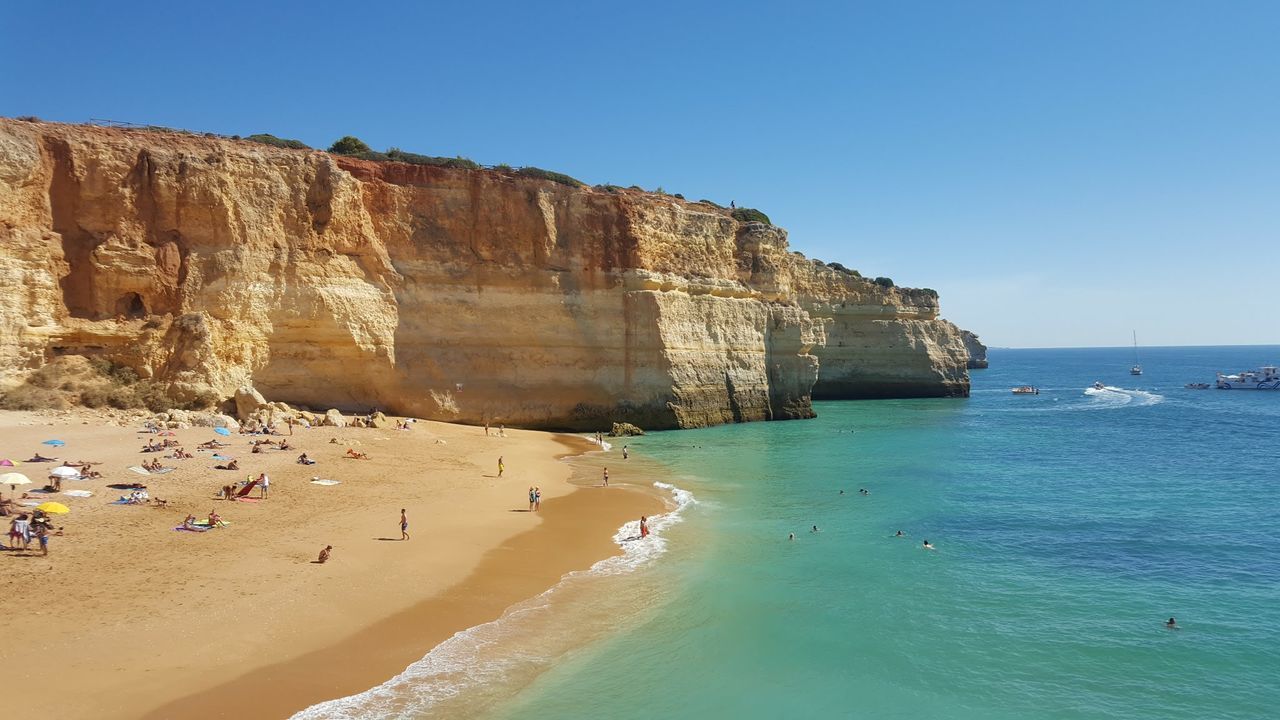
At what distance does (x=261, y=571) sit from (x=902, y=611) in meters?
10.7

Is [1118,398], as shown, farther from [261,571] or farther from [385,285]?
[261,571]

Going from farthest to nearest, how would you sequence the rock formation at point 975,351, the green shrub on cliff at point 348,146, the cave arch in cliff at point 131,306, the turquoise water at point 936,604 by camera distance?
the rock formation at point 975,351, the green shrub on cliff at point 348,146, the cave arch in cliff at point 131,306, the turquoise water at point 936,604

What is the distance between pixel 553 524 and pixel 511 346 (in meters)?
16.5

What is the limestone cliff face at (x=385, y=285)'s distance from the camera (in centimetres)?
2541

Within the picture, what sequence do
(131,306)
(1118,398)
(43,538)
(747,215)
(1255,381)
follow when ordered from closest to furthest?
(43,538) < (131,306) < (747,215) < (1118,398) < (1255,381)

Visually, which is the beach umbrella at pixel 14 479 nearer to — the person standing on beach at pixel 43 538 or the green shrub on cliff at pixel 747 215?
the person standing on beach at pixel 43 538

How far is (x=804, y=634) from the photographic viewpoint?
11.2m

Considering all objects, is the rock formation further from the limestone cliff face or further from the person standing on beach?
the person standing on beach

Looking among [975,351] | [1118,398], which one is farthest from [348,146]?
[975,351]

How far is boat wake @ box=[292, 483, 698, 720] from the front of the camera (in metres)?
8.45

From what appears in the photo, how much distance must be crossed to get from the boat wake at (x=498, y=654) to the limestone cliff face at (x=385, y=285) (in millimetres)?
19175

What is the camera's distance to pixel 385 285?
30688 millimetres

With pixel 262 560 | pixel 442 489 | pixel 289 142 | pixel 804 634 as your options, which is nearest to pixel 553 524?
pixel 442 489

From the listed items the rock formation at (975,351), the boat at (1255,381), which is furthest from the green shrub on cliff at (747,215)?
the rock formation at (975,351)
